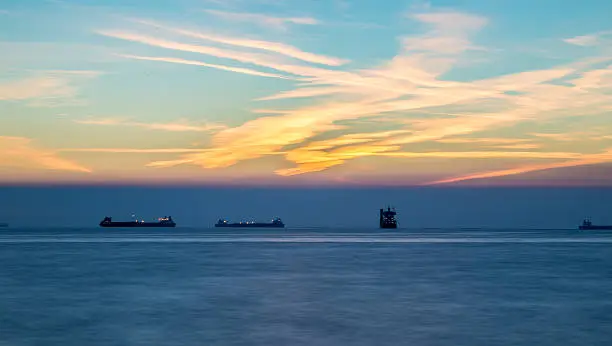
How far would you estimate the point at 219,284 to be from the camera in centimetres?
4503

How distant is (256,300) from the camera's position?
35.8 metres

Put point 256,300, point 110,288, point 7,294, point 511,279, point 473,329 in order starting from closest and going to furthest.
→ point 473,329, point 256,300, point 7,294, point 110,288, point 511,279

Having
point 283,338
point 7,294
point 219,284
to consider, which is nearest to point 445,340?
point 283,338

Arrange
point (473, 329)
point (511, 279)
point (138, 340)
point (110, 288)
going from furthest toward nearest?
point (511, 279) → point (110, 288) → point (473, 329) → point (138, 340)

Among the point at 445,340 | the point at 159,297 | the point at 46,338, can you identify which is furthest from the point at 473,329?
the point at 159,297

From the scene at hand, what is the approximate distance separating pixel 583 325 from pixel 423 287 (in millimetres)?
15810

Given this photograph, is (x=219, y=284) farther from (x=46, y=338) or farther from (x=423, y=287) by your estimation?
(x=46, y=338)

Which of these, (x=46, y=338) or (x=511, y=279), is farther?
(x=511, y=279)

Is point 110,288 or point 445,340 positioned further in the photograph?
point 110,288

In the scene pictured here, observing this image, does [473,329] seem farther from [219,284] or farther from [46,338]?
[219,284]

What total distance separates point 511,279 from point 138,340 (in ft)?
104

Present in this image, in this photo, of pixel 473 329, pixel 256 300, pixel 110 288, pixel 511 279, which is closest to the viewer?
pixel 473 329

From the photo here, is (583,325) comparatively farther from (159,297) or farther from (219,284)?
(219,284)

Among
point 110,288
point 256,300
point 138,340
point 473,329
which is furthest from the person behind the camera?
point 110,288
